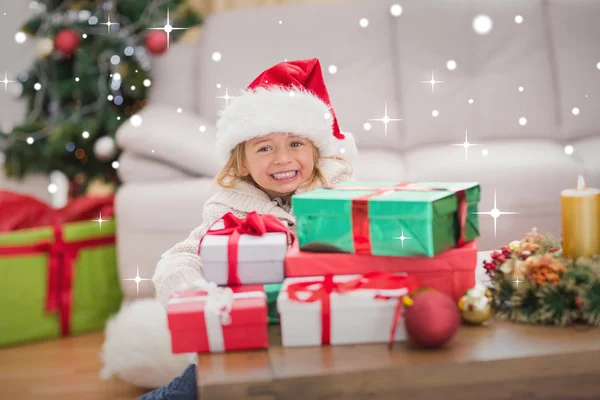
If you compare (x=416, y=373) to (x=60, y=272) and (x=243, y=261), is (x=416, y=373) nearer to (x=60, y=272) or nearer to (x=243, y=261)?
(x=243, y=261)

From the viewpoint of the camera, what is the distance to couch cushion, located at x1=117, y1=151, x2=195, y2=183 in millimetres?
2176

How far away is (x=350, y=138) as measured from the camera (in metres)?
1.62

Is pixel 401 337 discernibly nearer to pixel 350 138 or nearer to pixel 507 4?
pixel 350 138

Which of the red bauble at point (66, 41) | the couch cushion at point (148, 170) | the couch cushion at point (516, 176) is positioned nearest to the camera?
the couch cushion at point (516, 176)

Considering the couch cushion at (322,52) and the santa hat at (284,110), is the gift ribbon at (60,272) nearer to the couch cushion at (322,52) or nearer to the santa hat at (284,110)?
the couch cushion at (322,52)

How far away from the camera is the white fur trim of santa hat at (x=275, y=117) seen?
1384 mm

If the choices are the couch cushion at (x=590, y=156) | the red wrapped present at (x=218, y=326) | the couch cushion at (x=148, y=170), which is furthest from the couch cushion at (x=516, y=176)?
the red wrapped present at (x=218, y=326)

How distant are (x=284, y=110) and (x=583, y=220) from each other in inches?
25.5

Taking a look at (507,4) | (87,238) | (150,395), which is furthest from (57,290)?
(507,4)

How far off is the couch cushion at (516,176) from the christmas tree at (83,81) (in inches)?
46.2

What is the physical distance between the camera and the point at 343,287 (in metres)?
0.88

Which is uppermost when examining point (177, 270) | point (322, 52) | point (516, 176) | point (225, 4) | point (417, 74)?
point (225, 4)

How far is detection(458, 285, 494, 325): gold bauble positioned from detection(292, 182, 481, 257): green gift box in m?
0.07

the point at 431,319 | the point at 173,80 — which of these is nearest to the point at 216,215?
the point at 431,319
